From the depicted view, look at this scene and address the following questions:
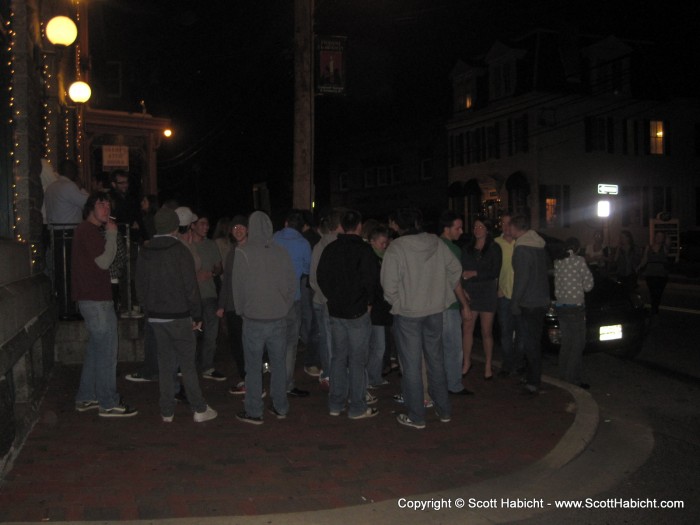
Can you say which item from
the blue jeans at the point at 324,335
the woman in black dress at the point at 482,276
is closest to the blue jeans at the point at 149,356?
the blue jeans at the point at 324,335

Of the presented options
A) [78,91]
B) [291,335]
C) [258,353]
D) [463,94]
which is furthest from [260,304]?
[463,94]

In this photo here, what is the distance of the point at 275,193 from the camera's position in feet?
162

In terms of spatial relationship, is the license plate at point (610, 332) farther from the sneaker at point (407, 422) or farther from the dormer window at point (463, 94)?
the dormer window at point (463, 94)

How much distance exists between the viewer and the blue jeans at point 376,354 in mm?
7859

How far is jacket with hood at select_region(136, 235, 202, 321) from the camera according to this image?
6.43 meters

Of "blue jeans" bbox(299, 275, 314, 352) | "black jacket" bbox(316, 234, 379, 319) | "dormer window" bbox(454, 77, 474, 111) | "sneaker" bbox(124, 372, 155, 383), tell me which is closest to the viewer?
"black jacket" bbox(316, 234, 379, 319)

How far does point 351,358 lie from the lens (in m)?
6.82

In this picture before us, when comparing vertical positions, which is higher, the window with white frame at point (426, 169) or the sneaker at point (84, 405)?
the window with white frame at point (426, 169)

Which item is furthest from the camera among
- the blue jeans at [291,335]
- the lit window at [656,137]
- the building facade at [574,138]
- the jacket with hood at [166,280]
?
the lit window at [656,137]

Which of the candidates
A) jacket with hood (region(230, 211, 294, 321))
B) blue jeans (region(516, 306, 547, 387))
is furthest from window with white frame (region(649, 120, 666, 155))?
jacket with hood (region(230, 211, 294, 321))

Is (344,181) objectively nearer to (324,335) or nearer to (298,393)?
(324,335)

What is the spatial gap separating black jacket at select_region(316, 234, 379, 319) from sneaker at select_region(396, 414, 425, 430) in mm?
1041

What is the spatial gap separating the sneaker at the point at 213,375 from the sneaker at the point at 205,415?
1.82 metres

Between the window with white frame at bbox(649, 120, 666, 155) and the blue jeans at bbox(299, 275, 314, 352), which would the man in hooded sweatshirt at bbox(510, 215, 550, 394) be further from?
the window with white frame at bbox(649, 120, 666, 155)
